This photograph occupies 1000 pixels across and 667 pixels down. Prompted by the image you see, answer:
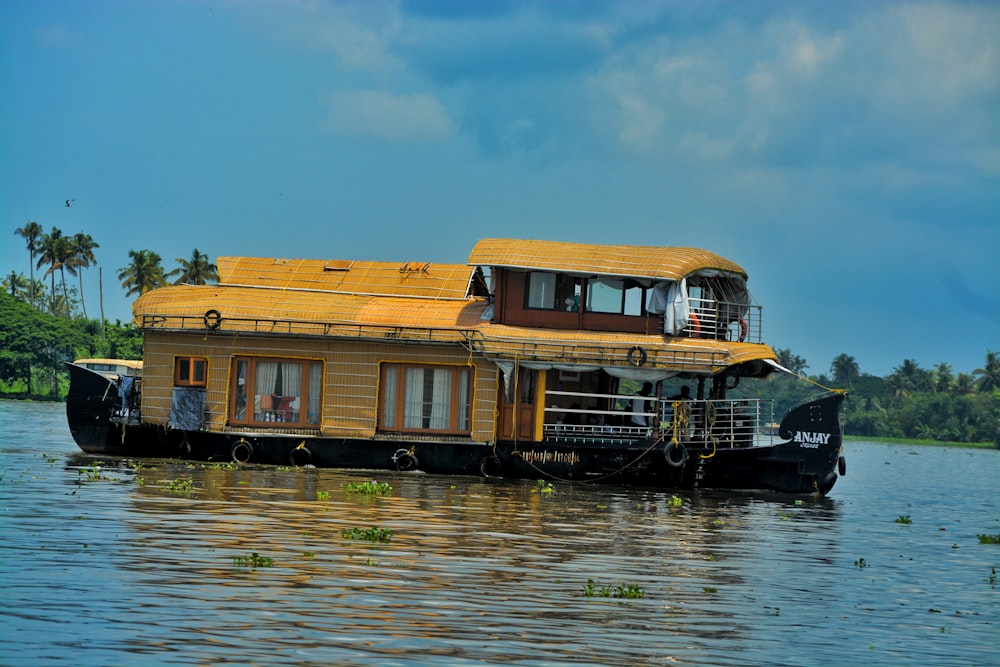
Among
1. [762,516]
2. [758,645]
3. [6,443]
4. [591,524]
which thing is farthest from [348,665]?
[6,443]

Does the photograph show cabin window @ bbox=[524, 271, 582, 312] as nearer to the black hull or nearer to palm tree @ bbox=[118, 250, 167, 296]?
the black hull

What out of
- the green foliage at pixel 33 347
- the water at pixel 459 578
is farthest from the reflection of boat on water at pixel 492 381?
the green foliage at pixel 33 347

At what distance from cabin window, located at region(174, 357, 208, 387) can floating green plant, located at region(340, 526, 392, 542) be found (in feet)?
39.6

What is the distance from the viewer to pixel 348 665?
10062 millimetres

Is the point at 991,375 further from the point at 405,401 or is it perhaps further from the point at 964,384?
the point at 405,401

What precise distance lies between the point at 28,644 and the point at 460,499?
12.9 m

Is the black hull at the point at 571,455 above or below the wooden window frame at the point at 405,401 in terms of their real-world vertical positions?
below

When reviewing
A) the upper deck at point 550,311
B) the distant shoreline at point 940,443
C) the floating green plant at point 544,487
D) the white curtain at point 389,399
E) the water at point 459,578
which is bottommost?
the water at point 459,578

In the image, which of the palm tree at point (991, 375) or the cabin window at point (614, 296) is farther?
the palm tree at point (991, 375)

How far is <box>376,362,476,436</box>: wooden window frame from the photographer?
2784cm

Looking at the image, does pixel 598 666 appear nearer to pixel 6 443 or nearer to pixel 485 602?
pixel 485 602

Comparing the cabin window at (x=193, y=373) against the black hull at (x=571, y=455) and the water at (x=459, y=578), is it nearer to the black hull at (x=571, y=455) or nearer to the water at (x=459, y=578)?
the black hull at (x=571, y=455)

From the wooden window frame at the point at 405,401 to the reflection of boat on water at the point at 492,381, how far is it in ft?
0.12

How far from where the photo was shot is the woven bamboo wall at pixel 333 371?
2761 cm
